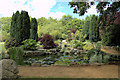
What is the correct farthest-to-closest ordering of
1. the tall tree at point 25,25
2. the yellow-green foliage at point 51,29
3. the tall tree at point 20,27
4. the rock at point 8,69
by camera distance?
1. the yellow-green foliage at point 51,29
2. the tall tree at point 25,25
3. the tall tree at point 20,27
4. the rock at point 8,69

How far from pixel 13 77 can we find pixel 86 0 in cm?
415

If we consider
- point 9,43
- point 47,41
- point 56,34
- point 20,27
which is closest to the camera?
point 9,43

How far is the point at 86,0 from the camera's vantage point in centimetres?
523

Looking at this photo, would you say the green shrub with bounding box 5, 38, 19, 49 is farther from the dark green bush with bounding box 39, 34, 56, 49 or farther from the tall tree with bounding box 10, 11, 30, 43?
the dark green bush with bounding box 39, 34, 56, 49

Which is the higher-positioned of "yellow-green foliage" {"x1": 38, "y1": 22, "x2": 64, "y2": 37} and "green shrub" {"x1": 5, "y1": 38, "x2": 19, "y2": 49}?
"yellow-green foliage" {"x1": 38, "y1": 22, "x2": 64, "y2": 37}

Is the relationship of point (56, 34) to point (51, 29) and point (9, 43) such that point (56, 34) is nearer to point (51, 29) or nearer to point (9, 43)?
point (51, 29)

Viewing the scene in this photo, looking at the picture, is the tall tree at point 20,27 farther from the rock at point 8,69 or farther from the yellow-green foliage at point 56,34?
the rock at point 8,69

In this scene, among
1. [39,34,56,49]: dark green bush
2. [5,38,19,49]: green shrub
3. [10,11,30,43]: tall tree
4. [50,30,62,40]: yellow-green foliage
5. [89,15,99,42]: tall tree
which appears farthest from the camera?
[50,30,62,40]: yellow-green foliage

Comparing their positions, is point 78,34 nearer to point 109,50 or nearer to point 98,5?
point 109,50

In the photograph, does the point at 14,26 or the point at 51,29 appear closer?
the point at 14,26

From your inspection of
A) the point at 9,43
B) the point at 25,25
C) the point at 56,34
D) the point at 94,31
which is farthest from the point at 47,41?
the point at 94,31

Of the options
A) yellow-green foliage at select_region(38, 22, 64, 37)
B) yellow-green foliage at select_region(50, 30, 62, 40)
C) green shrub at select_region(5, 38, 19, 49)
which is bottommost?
green shrub at select_region(5, 38, 19, 49)

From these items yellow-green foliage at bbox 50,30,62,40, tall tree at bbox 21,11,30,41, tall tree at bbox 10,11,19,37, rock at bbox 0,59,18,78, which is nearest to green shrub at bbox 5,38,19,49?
tall tree at bbox 21,11,30,41

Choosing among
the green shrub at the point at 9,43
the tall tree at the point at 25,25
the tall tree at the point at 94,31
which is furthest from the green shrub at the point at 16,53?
the tall tree at the point at 94,31
